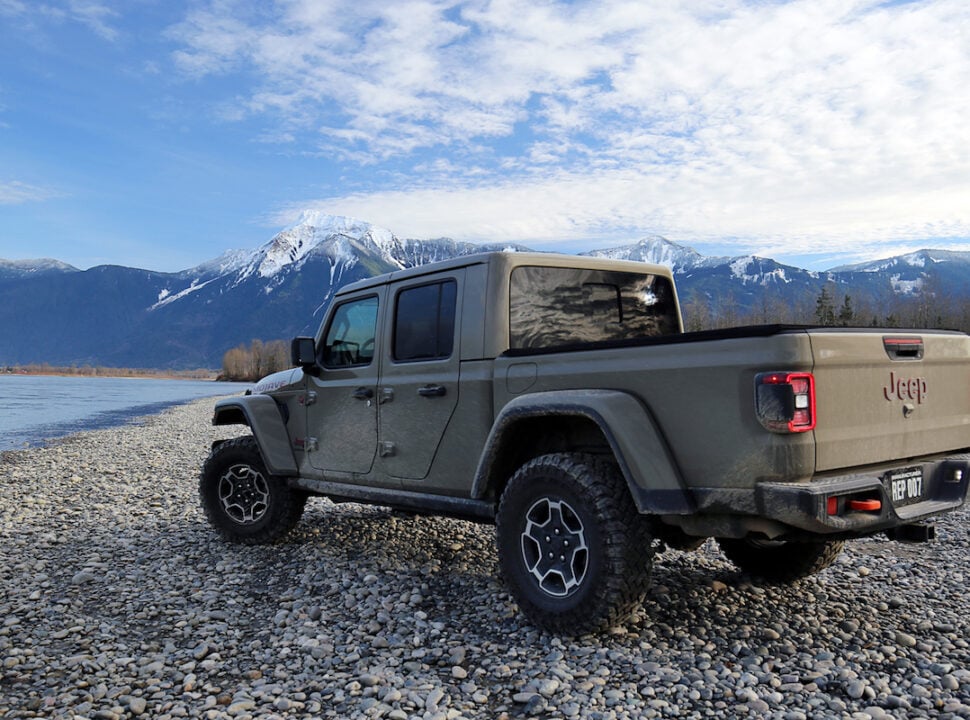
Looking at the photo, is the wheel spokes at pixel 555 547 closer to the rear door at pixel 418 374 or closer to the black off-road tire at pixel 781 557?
the rear door at pixel 418 374

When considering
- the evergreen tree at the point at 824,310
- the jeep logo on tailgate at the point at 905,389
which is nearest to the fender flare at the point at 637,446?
the jeep logo on tailgate at the point at 905,389

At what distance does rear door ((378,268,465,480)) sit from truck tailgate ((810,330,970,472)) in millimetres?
2169

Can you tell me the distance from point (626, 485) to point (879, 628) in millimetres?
1806

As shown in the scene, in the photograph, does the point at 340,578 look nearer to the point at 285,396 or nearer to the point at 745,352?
the point at 285,396

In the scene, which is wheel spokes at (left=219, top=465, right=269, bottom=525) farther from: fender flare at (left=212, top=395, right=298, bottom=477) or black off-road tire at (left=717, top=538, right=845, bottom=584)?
black off-road tire at (left=717, top=538, right=845, bottom=584)

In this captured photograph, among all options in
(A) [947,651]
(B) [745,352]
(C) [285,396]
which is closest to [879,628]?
(A) [947,651]

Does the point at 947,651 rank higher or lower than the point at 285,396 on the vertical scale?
lower

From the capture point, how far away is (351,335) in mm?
5770

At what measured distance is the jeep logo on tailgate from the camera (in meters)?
3.74

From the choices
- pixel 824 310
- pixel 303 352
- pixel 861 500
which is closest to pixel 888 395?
pixel 861 500

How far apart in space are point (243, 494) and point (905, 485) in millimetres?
5079

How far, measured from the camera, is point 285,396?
6195mm

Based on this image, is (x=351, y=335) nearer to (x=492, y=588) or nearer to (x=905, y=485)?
(x=492, y=588)

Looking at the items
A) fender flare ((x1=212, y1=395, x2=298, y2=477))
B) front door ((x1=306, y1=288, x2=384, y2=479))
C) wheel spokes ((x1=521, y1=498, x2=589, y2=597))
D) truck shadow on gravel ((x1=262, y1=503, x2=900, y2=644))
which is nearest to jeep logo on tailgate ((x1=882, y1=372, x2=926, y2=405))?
truck shadow on gravel ((x1=262, y1=503, x2=900, y2=644))
